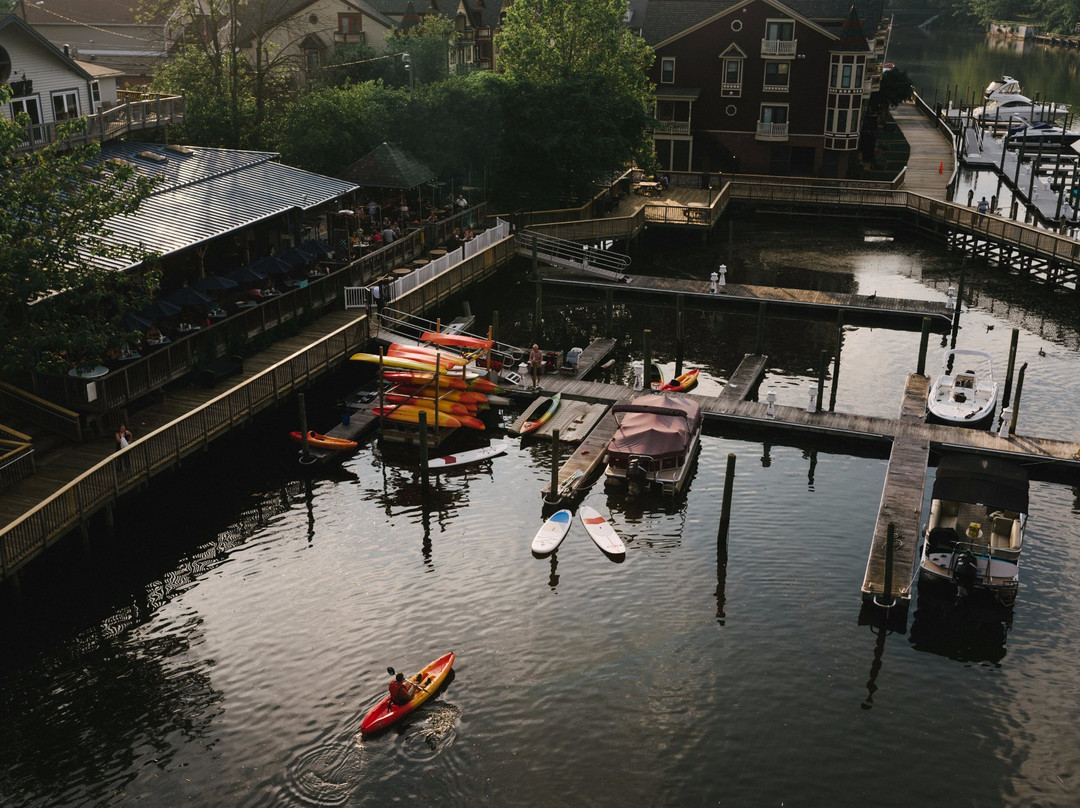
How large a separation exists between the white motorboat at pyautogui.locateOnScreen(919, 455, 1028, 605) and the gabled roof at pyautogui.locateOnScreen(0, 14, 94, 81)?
43.0 metres

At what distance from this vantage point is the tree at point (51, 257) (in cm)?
3200

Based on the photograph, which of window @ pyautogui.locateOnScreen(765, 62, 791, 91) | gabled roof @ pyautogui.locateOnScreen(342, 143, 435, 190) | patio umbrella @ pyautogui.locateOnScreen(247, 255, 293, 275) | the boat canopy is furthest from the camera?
window @ pyautogui.locateOnScreen(765, 62, 791, 91)

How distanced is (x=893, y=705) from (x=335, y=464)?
22.1m

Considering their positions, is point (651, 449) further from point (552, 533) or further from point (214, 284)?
point (214, 284)

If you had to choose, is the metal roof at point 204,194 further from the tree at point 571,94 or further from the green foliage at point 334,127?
the tree at point 571,94

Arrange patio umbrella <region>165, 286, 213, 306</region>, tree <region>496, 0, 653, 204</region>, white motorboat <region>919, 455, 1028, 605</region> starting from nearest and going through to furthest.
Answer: white motorboat <region>919, 455, 1028, 605</region> → patio umbrella <region>165, 286, 213, 306</region> → tree <region>496, 0, 653, 204</region>

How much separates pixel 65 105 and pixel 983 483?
45.6 m

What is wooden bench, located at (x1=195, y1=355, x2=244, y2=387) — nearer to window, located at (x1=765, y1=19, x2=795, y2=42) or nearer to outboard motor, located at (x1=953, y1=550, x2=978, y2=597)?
outboard motor, located at (x1=953, y1=550, x2=978, y2=597)

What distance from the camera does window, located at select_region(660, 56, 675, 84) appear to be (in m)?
86.7

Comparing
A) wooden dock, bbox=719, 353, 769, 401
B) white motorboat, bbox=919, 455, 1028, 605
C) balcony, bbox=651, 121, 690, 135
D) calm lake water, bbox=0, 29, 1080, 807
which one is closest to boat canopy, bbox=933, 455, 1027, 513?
white motorboat, bbox=919, 455, 1028, 605

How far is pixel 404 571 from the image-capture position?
→ 33062mm

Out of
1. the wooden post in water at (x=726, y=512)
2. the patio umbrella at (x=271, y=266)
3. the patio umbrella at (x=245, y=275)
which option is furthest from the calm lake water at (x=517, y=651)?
the patio umbrella at (x=271, y=266)

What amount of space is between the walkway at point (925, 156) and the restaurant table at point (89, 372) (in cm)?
6142

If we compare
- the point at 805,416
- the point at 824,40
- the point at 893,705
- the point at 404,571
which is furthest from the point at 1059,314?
the point at 404,571
